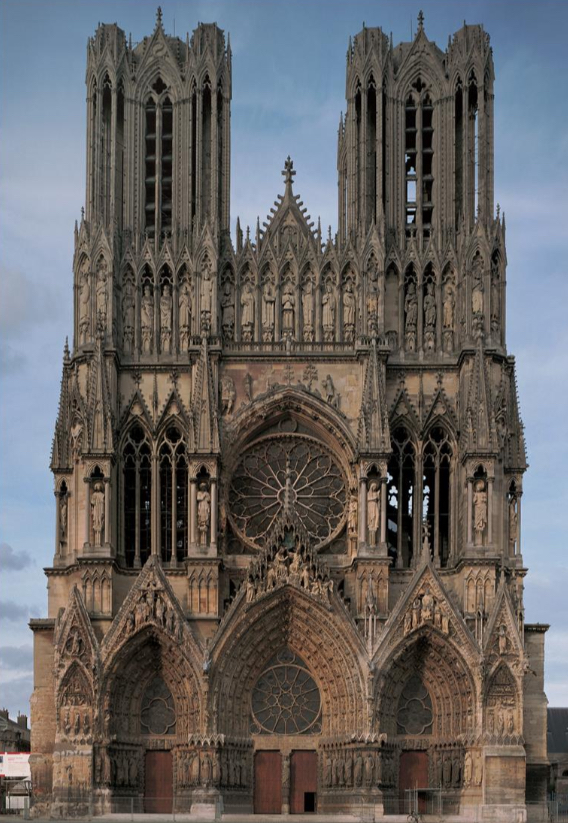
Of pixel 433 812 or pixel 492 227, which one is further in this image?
pixel 492 227

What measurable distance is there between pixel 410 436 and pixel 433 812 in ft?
37.6

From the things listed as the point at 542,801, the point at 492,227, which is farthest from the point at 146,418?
the point at 542,801

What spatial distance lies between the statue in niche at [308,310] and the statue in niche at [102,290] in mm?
6313

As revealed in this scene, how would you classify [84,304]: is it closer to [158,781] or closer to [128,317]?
[128,317]

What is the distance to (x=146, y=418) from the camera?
53031 mm

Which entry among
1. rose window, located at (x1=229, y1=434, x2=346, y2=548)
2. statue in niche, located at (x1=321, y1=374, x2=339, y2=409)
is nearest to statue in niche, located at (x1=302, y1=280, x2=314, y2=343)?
statue in niche, located at (x1=321, y1=374, x2=339, y2=409)

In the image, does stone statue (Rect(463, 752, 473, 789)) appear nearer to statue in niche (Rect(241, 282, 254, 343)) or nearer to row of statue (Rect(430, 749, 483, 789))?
row of statue (Rect(430, 749, 483, 789))

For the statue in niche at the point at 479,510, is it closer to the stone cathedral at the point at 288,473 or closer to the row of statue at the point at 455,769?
the stone cathedral at the point at 288,473

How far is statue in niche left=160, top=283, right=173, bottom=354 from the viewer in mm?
54031

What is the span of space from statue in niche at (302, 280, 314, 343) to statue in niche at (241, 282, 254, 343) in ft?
5.46

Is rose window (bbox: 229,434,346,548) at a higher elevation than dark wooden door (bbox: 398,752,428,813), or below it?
higher

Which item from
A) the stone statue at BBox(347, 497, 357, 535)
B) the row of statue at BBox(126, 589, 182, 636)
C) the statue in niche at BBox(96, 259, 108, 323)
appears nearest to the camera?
the row of statue at BBox(126, 589, 182, 636)

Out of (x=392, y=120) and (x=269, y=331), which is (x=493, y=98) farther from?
(x=269, y=331)

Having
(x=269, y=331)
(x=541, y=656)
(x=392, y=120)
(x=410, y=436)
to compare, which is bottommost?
(x=541, y=656)
